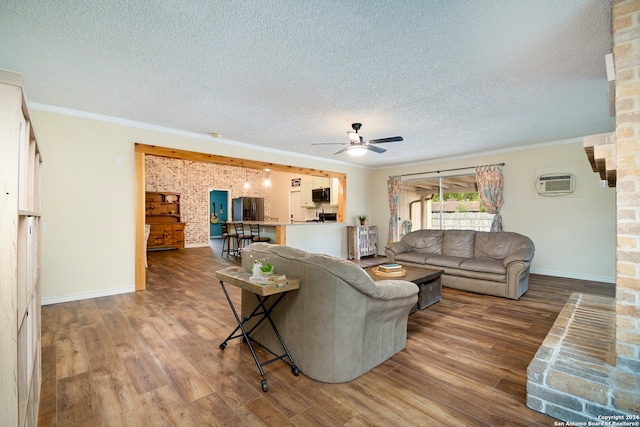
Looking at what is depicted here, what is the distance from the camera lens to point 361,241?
7668 mm

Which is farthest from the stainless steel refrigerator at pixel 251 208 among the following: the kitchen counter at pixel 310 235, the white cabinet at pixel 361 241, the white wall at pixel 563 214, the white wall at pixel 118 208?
the white wall at pixel 563 214

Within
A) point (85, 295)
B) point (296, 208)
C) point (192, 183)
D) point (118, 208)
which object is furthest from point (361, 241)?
point (192, 183)

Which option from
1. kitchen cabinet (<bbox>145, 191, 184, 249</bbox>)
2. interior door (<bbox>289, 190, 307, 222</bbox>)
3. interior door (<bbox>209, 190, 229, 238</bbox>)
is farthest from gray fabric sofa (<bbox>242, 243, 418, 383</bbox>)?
interior door (<bbox>209, 190, 229, 238</bbox>)

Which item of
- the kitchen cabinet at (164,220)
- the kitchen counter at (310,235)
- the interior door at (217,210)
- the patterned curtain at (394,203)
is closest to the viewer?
the kitchen counter at (310,235)

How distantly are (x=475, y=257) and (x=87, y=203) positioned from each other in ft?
19.9

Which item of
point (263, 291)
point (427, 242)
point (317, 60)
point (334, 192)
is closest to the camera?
point (263, 291)

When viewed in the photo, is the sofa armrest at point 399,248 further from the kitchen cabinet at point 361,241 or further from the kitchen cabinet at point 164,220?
the kitchen cabinet at point 164,220

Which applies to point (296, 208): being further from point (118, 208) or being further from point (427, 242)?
point (118, 208)

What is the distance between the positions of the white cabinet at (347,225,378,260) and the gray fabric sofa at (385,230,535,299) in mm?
1950

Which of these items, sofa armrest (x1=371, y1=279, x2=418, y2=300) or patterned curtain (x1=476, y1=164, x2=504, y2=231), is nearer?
sofa armrest (x1=371, y1=279, x2=418, y2=300)

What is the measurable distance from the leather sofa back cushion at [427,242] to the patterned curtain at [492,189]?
1.48 metres

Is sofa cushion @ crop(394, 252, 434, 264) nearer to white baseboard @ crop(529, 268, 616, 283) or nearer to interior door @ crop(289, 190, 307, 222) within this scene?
white baseboard @ crop(529, 268, 616, 283)

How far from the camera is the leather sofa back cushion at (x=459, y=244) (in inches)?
199

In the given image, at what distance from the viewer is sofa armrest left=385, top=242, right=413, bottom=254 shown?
5320 mm
